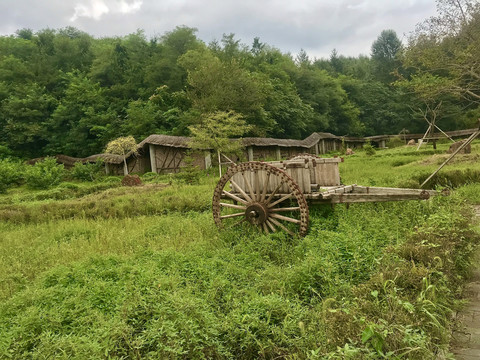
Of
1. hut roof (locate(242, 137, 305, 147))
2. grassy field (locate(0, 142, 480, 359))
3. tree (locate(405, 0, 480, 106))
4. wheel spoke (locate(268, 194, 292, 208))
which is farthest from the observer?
hut roof (locate(242, 137, 305, 147))

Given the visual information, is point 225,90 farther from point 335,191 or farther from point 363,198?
point 363,198

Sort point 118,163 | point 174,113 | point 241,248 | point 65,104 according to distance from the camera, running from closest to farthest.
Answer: point 241,248 < point 118,163 < point 174,113 < point 65,104

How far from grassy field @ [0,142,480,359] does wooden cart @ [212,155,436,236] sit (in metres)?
0.38

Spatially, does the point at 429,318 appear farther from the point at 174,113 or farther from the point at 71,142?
the point at 71,142

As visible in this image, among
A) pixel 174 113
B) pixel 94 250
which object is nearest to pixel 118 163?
pixel 174 113

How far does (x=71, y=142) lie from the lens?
123ft

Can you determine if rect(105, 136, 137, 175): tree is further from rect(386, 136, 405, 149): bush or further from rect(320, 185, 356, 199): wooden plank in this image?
rect(386, 136, 405, 149): bush

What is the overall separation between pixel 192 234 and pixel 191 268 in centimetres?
254

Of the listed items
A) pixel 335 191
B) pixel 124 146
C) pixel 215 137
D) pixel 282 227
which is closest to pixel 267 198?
pixel 282 227

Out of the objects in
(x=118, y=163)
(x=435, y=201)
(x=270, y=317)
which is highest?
(x=118, y=163)

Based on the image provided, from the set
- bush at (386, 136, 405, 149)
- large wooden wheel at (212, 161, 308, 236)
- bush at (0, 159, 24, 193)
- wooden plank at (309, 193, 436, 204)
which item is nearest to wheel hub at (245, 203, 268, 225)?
large wooden wheel at (212, 161, 308, 236)

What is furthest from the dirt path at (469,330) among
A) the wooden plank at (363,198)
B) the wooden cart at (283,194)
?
the wooden cart at (283,194)

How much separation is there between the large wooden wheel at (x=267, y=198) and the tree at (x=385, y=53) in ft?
185

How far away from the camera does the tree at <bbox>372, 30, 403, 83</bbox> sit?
189 ft
